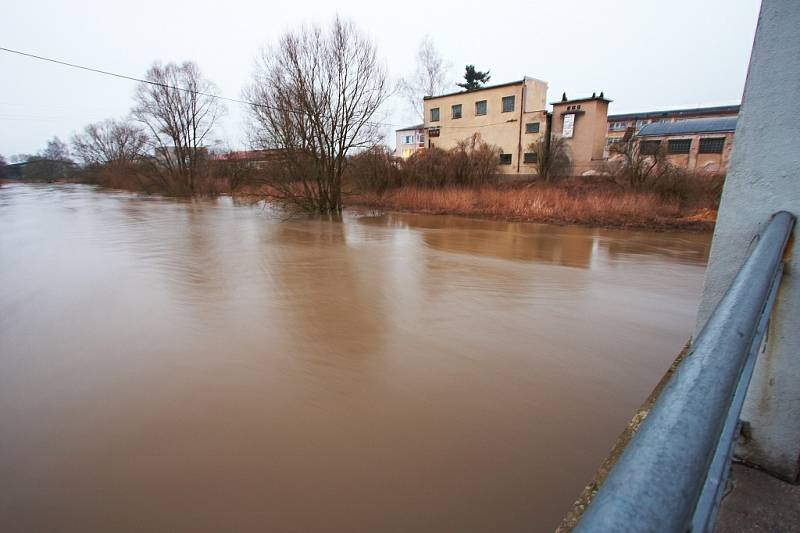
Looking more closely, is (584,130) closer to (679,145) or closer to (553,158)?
(553,158)

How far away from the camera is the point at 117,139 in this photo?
5625 cm

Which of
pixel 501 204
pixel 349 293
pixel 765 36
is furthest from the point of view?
pixel 501 204

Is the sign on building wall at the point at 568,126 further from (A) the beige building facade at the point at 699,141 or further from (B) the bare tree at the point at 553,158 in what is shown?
(A) the beige building facade at the point at 699,141

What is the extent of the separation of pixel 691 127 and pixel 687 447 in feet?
120

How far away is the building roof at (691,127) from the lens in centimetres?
2741

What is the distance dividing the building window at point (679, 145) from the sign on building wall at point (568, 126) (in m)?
7.71

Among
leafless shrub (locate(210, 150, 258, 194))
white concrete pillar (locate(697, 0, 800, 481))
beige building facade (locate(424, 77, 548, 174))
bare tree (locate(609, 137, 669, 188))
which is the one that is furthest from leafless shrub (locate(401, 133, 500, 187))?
white concrete pillar (locate(697, 0, 800, 481))

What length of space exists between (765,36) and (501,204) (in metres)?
16.9

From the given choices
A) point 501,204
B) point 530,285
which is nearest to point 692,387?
point 530,285

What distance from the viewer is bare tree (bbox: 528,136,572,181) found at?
1029 inches

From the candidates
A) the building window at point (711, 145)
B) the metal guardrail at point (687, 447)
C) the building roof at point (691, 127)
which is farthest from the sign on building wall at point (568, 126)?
the metal guardrail at point (687, 447)

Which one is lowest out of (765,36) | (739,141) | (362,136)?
(739,141)

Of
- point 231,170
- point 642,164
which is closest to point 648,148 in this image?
point 642,164

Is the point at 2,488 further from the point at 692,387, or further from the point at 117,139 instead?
the point at 117,139
